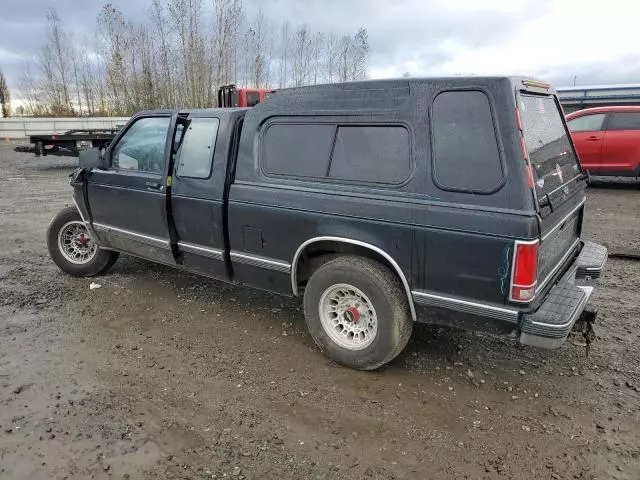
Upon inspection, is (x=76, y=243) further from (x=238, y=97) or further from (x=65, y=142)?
(x=65, y=142)

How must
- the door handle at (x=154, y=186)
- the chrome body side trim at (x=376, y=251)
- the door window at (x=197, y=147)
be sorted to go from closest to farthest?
the chrome body side trim at (x=376, y=251) → the door window at (x=197, y=147) → the door handle at (x=154, y=186)

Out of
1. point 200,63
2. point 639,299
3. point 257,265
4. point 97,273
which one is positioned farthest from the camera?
point 200,63

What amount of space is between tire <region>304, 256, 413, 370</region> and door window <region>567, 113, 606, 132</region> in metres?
9.40

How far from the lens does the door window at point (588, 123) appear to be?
10.8 m

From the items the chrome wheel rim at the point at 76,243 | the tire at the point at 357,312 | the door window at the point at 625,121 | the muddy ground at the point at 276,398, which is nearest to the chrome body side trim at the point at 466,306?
the tire at the point at 357,312

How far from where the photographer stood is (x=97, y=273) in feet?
17.8

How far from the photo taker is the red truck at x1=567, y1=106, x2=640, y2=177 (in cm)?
1048

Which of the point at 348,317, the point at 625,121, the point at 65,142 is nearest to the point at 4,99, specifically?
the point at 65,142

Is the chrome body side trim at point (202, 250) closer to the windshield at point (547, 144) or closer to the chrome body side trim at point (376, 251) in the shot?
the chrome body side trim at point (376, 251)

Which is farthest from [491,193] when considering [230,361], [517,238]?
[230,361]

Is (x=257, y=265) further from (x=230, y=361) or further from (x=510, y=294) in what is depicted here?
(x=510, y=294)

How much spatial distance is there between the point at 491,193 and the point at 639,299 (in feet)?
9.84

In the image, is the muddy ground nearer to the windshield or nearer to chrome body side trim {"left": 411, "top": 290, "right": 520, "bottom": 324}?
chrome body side trim {"left": 411, "top": 290, "right": 520, "bottom": 324}

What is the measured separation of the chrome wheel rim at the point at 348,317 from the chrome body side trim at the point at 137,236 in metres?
1.76
